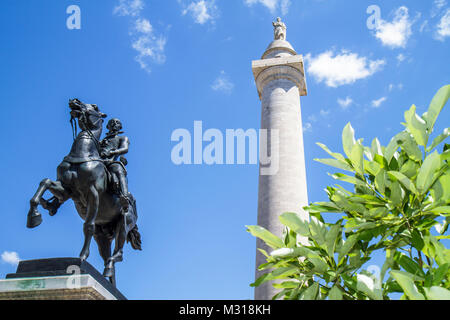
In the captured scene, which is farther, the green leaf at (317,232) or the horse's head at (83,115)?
the horse's head at (83,115)

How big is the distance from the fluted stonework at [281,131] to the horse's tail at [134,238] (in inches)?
199

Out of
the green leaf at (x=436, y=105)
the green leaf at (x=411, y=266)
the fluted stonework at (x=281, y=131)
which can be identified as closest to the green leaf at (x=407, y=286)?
the green leaf at (x=411, y=266)

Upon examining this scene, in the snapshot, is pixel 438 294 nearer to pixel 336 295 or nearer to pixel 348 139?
pixel 336 295

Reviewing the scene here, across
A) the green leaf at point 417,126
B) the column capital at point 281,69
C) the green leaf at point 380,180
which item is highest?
the column capital at point 281,69

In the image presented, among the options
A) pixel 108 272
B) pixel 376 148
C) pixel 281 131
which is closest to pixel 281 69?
pixel 281 131

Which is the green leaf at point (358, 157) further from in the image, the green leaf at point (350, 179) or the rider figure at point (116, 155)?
the rider figure at point (116, 155)

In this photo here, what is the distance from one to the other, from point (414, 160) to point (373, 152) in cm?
32

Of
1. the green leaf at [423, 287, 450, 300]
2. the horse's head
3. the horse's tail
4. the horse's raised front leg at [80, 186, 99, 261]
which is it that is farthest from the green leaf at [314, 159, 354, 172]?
the horse's tail

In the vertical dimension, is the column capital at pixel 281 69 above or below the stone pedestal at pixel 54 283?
above

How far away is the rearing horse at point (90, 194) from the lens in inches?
265

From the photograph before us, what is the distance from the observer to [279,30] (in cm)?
1847

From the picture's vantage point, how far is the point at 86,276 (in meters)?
5.54

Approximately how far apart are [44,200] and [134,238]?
214 centimetres

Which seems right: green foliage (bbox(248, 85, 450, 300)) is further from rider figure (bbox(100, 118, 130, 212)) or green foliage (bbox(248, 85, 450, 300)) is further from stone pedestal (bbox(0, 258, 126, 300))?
rider figure (bbox(100, 118, 130, 212))
